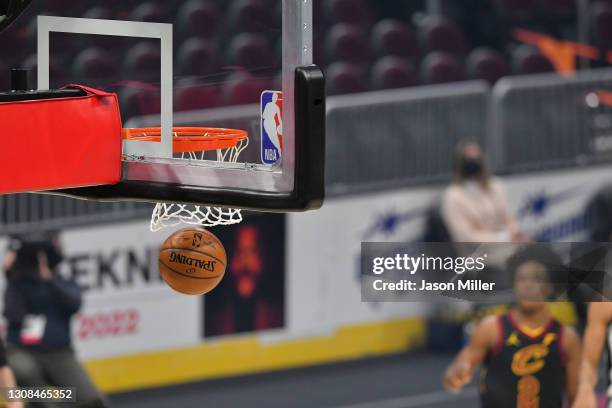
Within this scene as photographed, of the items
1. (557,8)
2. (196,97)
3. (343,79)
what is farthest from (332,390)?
(196,97)

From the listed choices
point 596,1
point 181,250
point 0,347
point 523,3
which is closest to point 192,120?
point 181,250

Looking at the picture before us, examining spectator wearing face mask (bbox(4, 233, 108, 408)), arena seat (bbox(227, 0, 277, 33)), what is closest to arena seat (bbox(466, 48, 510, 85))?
spectator wearing face mask (bbox(4, 233, 108, 408))

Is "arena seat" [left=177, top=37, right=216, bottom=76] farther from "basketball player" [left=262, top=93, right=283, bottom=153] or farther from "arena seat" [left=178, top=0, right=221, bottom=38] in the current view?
"basketball player" [left=262, top=93, right=283, bottom=153]

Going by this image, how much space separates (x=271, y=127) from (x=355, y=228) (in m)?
5.35

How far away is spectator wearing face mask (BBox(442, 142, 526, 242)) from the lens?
9906 mm

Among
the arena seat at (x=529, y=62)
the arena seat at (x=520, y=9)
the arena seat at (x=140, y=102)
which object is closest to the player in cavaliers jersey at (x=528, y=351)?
the arena seat at (x=140, y=102)

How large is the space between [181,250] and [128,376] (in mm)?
3747

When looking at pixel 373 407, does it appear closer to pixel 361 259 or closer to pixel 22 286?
pixel 361 259

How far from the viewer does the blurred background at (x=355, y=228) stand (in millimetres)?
9125

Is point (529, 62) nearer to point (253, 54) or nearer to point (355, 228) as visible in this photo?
point (355, 228)

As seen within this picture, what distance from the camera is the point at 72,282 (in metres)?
8.46

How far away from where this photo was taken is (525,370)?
6.98m

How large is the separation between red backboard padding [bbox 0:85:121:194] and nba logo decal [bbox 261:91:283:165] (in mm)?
488

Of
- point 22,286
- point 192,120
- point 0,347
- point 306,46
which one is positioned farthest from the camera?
point 22,286
